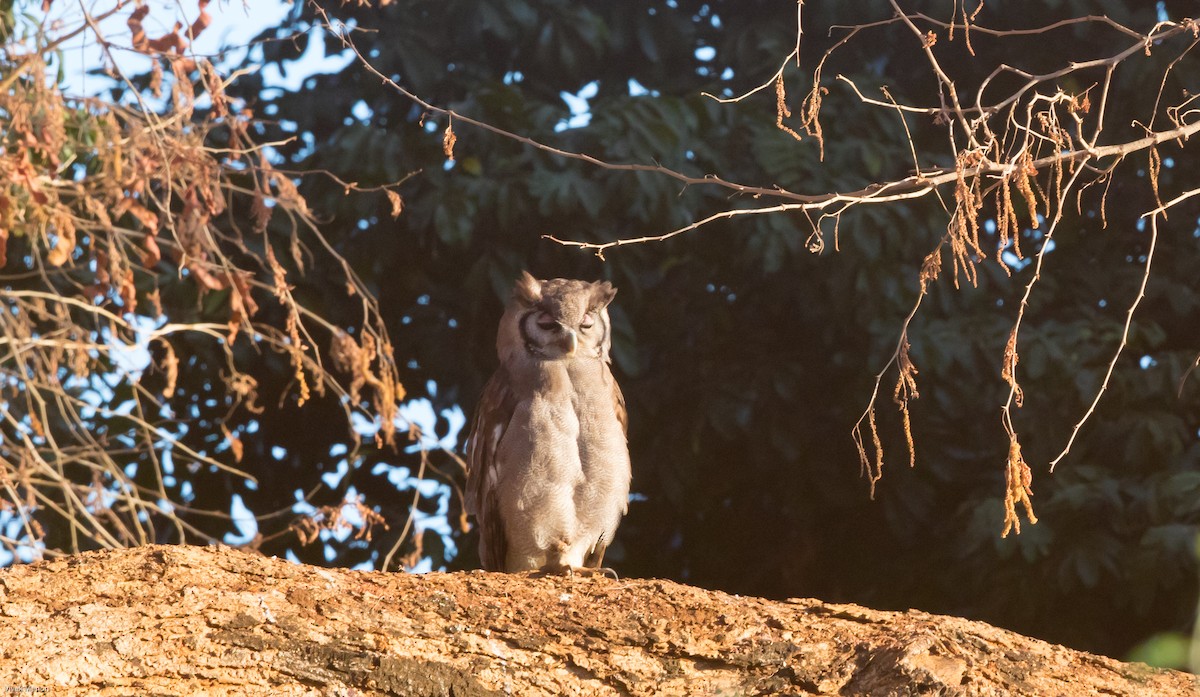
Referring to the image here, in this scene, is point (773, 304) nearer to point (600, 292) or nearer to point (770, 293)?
point (770, 293)

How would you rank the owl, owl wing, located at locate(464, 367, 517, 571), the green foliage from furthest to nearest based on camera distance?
the green foliage
owl wing, located at locate(464, 367, 517, 571)
the owl

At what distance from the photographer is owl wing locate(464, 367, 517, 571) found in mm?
4941

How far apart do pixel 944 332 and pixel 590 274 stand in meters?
1.79

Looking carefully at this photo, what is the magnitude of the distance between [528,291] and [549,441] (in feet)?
2.26

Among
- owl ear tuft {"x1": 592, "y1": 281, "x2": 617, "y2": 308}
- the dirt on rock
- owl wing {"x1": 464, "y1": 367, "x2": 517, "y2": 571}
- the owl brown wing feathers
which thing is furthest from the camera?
owl ear tuft {"x1": 592, "y1": 281, "x2": 617, "y2": 308}

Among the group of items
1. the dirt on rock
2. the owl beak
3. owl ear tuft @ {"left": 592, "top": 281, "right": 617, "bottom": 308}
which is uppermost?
owl ear tuft @ {"left": 592, "top": 281, "right": 617, "bottom": 308}

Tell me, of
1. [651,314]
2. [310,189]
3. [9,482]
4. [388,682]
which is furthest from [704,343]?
[388,682]

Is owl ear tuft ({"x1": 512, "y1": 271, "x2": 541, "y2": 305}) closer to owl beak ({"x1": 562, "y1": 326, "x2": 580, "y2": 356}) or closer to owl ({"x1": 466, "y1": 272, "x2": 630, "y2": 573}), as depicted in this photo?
owl ({"x1": 466, "y1": 272, "x2": 630, "y2": 573})

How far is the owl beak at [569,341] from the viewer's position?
4.95 m

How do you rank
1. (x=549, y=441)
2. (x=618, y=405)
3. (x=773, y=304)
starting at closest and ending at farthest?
(x=549, y=441), (x=618, y=405), (x=773, y=304)

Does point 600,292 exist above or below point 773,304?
below

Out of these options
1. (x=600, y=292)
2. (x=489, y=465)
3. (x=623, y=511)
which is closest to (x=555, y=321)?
(x=600, y=292)

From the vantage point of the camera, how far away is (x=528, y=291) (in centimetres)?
518

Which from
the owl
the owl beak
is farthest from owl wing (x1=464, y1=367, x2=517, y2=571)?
the owl beak
